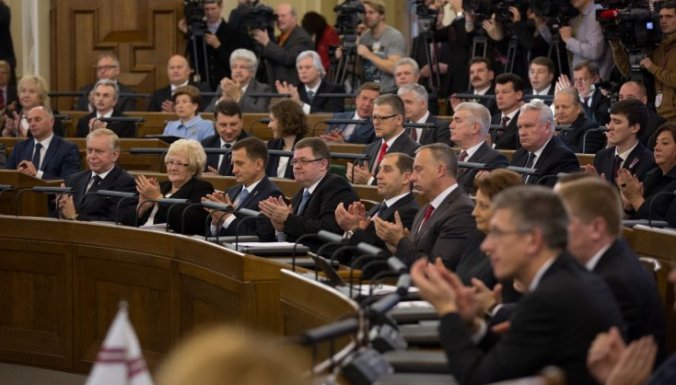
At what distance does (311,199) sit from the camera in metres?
7.12

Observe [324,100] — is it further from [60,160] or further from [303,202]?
[303,202]

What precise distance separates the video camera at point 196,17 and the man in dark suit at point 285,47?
62 cm

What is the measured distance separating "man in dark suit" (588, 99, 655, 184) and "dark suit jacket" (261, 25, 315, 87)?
14.9 ft

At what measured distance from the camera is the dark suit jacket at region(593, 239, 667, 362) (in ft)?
13.1

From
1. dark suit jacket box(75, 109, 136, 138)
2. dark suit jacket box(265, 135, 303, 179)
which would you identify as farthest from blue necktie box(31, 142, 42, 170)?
dark suit jacket box(265, 135, 303, 179)

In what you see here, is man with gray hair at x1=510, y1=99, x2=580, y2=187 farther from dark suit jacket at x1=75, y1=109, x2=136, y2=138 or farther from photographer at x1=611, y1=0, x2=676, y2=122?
dark suit jacket at x1=75, y1=109, x2=136, y2=138

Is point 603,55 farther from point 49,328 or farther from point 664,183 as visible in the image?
point 49,328

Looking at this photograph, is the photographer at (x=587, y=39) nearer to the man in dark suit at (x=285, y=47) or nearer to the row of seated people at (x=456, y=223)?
the row of seated people at (x=456, y=223)

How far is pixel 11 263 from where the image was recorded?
7086mm

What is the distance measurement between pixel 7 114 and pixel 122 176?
357 centimetres

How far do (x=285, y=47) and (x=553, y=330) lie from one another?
8.47 m

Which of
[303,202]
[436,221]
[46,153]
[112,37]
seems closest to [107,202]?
[303,202]

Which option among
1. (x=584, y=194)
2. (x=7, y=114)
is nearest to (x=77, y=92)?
(x=7, y=114)

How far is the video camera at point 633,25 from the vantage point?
8.72 metres
